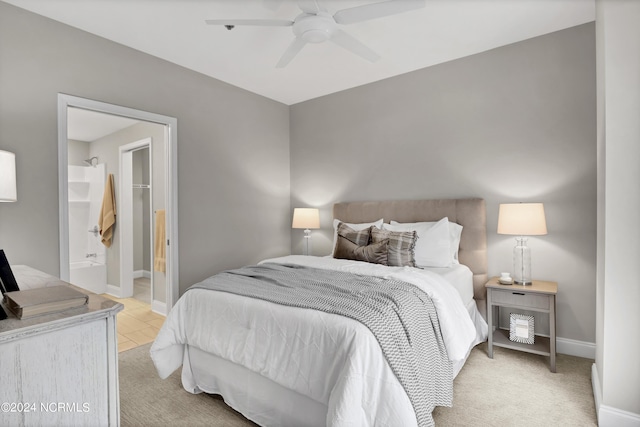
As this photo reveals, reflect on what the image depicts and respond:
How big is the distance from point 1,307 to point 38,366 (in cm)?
22

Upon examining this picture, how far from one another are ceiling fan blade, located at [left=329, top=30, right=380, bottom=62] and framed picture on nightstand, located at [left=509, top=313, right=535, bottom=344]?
242 cm

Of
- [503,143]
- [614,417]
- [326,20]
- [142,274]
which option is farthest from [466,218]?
[142,274]

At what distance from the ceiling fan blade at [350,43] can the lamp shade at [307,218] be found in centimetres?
204

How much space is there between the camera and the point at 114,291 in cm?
515

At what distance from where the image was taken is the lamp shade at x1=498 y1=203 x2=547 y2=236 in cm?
268

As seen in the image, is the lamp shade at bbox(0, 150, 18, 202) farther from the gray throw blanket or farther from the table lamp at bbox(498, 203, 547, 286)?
the table lamp at bbox(498, 203, 547, 286)

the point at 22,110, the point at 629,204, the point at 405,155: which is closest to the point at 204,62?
the point at 22,110

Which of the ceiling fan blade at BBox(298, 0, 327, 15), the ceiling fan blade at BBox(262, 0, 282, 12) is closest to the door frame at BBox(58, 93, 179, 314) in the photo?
the ceiling fan blade at BBox(262, 0, 282, 12)

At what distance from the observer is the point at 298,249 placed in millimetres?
4773

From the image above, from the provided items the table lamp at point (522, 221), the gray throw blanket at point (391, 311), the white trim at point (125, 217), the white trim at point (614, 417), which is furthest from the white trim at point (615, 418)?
the white trim at point (125, 217)

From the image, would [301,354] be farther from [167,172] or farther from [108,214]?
[108,214]

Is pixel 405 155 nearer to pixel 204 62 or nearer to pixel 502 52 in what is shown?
pixel 502 52

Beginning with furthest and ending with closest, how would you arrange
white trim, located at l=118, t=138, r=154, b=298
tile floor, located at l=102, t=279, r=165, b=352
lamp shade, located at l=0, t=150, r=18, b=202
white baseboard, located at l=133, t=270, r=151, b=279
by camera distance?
white baseboard, located at l=133, t=270, r=151, b=279 → white trim, located at l=118, t=138, r=154, b=298 → tile floor, located at l=102, t=279, r=165, b=352 → lamp shade, located at l=0, t=150, r=18, b=202

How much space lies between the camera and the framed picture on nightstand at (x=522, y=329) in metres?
2.77
